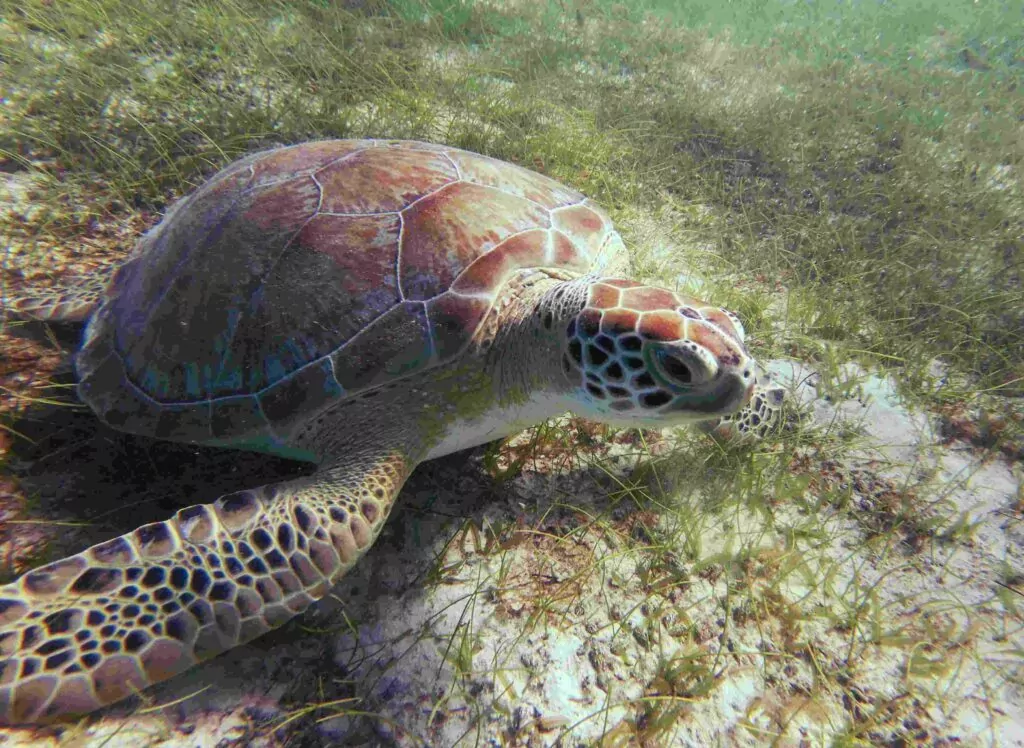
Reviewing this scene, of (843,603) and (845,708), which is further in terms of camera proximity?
(843,603)

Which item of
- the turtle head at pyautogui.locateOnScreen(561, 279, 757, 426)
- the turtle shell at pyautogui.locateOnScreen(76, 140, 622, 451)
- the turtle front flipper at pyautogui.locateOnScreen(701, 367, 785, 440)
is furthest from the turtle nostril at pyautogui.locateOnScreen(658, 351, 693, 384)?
the turtle front flipper at pyautogui.locateOnScreen(701, 367, 785, 440)

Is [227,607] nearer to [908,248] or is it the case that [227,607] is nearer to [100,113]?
[100,113]

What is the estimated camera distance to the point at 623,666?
4.96 feet

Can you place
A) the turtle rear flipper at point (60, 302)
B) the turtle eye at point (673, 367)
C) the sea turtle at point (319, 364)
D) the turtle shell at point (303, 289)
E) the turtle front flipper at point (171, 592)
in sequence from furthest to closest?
the turtle rear flipper at point (60, 302)
the turtle shell at point (303, 289)
the turtle eye at point (673, 367)
the sea turtle at point (319, 364)
the turtle front flipper at point (171, 592)

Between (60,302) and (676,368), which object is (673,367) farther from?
(60,302)

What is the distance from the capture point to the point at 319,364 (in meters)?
1.67

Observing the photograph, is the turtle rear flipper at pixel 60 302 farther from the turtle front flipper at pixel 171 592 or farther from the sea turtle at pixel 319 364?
the turtle front flipper at pixel 171 592

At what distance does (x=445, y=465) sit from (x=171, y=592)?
1025 millimetres

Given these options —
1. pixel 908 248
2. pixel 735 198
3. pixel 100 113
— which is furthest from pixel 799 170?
pixel 100 113

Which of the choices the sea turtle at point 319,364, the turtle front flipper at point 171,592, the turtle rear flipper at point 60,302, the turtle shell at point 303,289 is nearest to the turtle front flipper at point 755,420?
the sea turtle at point 319,364

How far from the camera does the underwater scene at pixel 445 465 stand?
1368 mm

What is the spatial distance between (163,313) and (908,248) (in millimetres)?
4962

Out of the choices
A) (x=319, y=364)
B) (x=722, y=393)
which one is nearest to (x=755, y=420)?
(x=722, y=393)

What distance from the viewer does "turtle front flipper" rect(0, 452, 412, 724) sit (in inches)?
47.0
